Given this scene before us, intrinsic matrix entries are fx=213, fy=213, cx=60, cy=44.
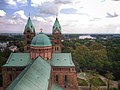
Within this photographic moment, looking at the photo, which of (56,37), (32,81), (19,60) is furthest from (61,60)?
(32,81)

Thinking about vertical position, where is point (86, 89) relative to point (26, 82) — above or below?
below

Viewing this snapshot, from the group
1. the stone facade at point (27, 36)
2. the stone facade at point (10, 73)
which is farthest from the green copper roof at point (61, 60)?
the stone facade at point (27, 36)

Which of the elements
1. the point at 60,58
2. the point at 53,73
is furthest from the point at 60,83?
the point at 60,58

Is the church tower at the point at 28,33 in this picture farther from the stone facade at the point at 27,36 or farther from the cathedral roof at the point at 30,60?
the cathedral roof at the point at 30,60

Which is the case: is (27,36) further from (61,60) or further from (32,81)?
(32,81)

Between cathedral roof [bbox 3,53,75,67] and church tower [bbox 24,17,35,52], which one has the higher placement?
church tower [bbox 24,17,35,52]

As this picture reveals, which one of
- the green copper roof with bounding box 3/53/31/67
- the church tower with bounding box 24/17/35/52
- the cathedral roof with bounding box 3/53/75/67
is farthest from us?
the church tower with bounding box 24/17/35/52

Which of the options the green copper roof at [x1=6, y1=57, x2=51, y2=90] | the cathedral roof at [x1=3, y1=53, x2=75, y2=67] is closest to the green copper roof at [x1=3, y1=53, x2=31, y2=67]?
the cathedral roof at [x1=3, y1=53, x2=75, y2=67]

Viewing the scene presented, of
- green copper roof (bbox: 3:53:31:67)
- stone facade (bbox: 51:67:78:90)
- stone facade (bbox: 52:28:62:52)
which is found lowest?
stone facade (bbox: 51:67:78:90)

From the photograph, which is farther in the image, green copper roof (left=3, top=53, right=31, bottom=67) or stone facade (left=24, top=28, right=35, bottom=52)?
stone facade (left=24, top=28, right=35, bottom=52)

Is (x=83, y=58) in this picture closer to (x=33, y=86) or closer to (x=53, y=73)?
(x=53, y=73)

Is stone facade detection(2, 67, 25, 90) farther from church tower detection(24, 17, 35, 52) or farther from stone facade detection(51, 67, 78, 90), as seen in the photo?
church tower detection(24, 17, 35, 52)
